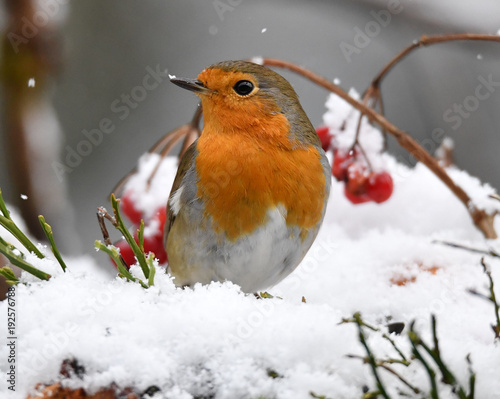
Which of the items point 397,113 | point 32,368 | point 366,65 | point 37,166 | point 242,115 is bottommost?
point 32,368

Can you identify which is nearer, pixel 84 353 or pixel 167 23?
pixel 84 353

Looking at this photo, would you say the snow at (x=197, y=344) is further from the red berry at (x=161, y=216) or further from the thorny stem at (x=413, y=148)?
the red berry at (x=161, y=216)

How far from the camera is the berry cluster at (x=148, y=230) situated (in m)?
1.93

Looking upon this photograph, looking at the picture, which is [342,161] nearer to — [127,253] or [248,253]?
[248,253]

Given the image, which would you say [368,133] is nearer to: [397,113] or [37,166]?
[37,166]

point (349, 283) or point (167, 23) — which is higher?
point (167, 23)

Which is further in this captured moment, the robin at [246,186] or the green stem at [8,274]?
the robin at [246,186]

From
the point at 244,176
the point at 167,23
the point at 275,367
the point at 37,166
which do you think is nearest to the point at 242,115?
the point at 244,176

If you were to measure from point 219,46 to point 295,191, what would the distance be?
3079mm

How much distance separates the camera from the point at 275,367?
2.91 ft

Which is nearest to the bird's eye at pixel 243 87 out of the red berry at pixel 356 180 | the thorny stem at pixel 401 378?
the red berry at pixel 356 180

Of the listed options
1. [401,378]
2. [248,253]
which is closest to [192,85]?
[248,253]

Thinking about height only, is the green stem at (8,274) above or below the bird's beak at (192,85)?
below

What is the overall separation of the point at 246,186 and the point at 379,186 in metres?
0.58
